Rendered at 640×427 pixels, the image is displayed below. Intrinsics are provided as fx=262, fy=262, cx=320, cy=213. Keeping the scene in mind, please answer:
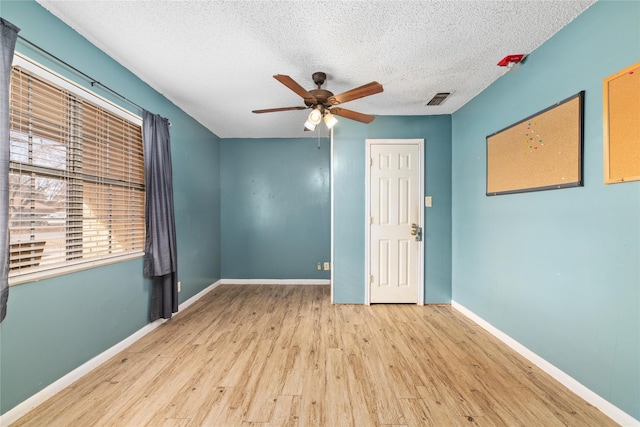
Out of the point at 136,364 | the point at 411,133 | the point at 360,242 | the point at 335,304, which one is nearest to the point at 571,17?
the point at 411,133

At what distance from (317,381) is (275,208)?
310 cm

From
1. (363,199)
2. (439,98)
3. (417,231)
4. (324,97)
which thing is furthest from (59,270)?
(439,98)

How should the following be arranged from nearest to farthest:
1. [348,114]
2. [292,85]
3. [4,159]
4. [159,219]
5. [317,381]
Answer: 1. [4,159]
2. [317,381]
3. [292,85]
4. [348,114]
5. [159,219]

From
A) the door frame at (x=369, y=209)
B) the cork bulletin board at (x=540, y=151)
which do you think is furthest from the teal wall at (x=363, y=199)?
the cork bulletin board at (x=540, y=151)

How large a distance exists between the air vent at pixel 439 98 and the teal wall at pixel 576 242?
40 cm

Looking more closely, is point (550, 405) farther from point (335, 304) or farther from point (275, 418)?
point (335, 304)

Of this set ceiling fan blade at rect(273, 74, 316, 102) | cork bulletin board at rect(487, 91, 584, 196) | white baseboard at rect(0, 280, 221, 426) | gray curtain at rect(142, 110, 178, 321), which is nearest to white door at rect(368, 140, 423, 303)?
cork bulletin board at rect(487, 91, 584, 196)

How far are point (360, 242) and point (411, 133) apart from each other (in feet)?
5.20

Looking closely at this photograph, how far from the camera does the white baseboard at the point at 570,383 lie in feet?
4.84

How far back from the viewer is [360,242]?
348cm

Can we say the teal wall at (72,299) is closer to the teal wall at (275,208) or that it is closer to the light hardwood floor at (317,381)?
the light hardwood floor at (317,381)

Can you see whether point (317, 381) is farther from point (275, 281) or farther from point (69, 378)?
point (275, 281)

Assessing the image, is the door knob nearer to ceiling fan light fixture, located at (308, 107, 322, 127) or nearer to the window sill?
ceiling fan light fixture, located at (308, 107, 322, 127)

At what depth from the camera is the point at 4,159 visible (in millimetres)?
1370
